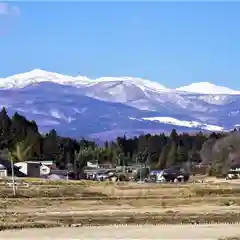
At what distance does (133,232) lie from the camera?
29.9 meters

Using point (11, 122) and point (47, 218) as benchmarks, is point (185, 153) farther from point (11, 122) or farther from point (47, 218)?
point (47, 218)

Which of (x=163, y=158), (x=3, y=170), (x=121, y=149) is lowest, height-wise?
(x=3, y=170)

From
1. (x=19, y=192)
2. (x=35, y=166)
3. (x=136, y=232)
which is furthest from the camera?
(x=35, y=166)

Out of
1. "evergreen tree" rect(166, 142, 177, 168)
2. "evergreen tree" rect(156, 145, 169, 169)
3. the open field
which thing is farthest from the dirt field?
"evergreen tree" rect(156, 145, 169, 169)

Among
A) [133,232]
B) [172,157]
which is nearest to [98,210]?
[133,232]

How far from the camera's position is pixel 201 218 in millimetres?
36625

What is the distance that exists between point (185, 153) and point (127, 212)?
5448 inches

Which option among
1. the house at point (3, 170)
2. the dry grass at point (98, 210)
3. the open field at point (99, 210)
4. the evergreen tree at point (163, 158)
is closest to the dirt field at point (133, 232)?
the open field at point (99, 210)

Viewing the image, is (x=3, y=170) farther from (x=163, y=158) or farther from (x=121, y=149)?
(x=121, y=149)

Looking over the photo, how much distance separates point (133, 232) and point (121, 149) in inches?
6141

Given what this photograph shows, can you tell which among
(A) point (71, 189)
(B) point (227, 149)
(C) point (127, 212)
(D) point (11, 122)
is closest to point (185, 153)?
(B) point (227, 149)

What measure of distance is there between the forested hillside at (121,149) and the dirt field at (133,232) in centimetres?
10024

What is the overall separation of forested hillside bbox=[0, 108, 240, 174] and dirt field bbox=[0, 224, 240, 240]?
100 m

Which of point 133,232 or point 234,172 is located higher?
point 234,172
